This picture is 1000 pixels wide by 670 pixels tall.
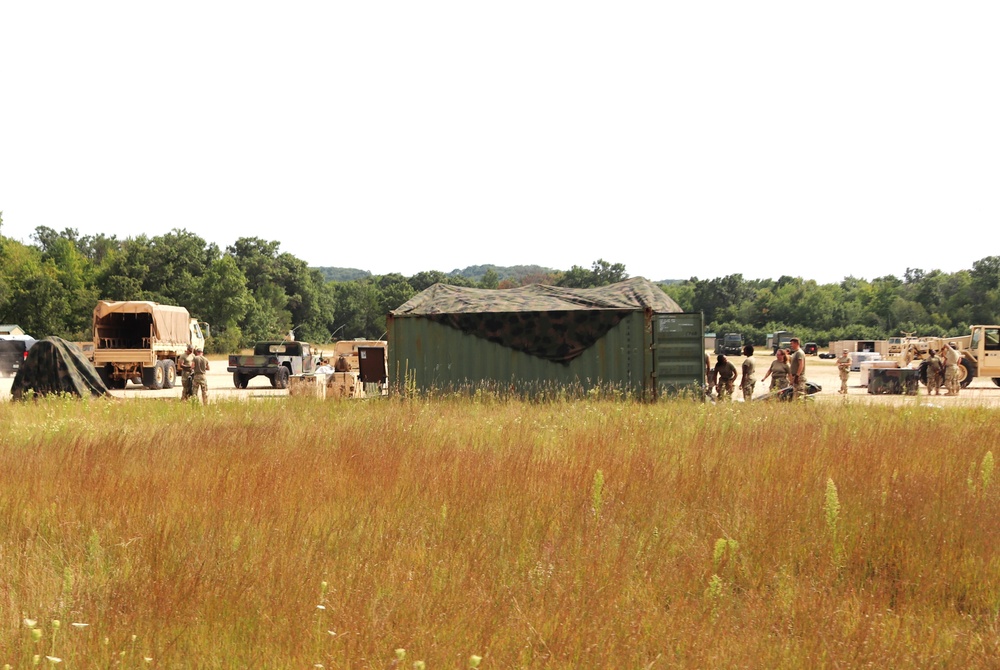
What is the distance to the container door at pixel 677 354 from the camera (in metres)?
18.1

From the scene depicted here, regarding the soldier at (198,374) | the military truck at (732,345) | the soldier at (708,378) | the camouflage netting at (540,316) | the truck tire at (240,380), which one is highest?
the camouflage netting at (540,316)

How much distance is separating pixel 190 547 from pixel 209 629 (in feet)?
3.80

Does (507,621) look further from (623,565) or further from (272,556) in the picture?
(272,556)

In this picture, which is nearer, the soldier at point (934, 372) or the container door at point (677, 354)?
the container door at point (677, 354)

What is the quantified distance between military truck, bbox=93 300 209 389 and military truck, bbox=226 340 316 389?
189cm

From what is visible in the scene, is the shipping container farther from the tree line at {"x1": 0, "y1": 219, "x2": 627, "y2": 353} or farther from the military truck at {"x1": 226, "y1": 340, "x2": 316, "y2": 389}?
the tree line at {"x1": 0, "y1": 219, "x2": 627, "y2": 353}

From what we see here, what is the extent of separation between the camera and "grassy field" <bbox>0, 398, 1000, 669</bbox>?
4160mm

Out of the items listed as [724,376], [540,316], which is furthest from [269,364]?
[724,376]

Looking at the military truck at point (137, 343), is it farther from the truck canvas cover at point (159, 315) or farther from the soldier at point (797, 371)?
the soldier at point (797, 371)

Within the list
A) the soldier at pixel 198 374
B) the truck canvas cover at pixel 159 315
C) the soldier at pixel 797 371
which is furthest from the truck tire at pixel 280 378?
the soldier at pixel 797 371

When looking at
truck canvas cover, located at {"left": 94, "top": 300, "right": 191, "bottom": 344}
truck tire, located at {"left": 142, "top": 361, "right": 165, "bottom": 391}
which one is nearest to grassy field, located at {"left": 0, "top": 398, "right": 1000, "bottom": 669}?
truck tire, located at {"left": 142, "top": 361, "right": 165, "bottom": 391}

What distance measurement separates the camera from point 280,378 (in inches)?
1180

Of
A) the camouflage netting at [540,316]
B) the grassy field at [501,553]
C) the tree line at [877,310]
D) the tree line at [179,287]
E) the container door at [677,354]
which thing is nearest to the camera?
the grassy field at [501,553]

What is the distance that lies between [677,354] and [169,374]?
19143 millimetres
